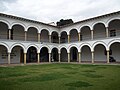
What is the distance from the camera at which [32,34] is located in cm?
2703

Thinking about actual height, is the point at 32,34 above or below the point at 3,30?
below

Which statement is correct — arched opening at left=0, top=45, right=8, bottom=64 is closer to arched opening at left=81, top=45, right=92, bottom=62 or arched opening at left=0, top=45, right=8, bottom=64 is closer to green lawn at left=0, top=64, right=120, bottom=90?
green lawn at left=0, top=64, right=120, bottom=90

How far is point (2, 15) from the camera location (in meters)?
20.3

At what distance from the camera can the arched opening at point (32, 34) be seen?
26.6 m

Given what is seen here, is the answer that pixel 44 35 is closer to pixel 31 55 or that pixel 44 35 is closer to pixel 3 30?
pixel 31 55

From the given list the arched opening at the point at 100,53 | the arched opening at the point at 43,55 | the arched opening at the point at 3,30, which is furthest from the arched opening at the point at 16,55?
the arched opening at the point at 100,53

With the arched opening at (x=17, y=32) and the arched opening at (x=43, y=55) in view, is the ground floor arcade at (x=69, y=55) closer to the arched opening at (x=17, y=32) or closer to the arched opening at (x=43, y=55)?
the arched opening at (x=43, y=55)

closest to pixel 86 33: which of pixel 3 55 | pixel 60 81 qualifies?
pixel 3 55

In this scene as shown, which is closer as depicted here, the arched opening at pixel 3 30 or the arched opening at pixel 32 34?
the arched opening at pixel 3 30

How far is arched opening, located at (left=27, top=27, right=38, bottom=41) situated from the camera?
2658cm

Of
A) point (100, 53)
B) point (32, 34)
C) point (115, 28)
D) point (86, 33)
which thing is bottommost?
point (100, 53)

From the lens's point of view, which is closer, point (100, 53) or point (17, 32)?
point (17, 32)

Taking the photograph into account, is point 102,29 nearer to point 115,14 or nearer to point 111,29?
point 111,29

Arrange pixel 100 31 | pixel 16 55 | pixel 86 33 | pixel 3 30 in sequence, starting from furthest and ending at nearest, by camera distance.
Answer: pixel 86 33 < pixel 100 31 < pixel 16 55 < pixel 3 30
